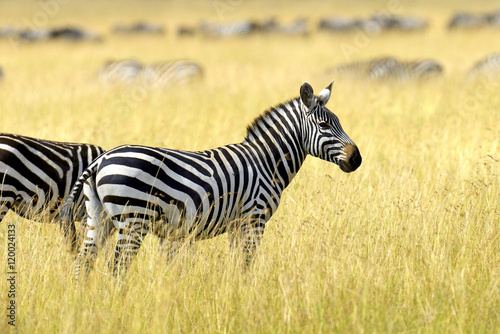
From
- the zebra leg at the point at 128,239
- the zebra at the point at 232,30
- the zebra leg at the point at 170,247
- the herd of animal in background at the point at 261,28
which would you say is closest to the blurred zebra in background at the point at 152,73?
the zebra leg at the point at 170,247

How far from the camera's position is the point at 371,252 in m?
4.20

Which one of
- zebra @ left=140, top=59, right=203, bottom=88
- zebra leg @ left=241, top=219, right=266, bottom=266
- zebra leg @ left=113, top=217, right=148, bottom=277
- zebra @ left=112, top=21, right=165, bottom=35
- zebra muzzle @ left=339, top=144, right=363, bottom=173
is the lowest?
zebra leg @ left=113, top=217, right=148, bottom=277

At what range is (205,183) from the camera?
3906 millimetres

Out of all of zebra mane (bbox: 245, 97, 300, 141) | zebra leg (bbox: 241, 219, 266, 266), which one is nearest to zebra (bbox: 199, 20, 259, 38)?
zebra mane (bbox: 245, 97, 300, 141)

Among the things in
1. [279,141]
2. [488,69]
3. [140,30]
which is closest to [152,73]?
[488,69]

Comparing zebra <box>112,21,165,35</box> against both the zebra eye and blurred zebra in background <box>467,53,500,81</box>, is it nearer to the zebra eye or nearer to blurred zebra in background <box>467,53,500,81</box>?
blurred zebra in background <box>467,53,500,81</box>

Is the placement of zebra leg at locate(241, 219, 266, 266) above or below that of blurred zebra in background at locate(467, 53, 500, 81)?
below

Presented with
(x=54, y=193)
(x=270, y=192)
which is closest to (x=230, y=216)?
(x=270, y=192)

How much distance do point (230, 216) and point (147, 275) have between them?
73 cm

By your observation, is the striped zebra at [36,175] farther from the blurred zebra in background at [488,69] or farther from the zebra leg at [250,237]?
the blurred zebra in background at [488,69]

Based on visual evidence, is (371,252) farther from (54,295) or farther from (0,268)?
(0,268)

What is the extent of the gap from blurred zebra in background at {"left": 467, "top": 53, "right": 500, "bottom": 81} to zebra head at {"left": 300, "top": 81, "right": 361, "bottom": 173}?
9.83 metres

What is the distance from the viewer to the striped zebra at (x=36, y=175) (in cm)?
416

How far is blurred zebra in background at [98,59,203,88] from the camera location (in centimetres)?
1414
